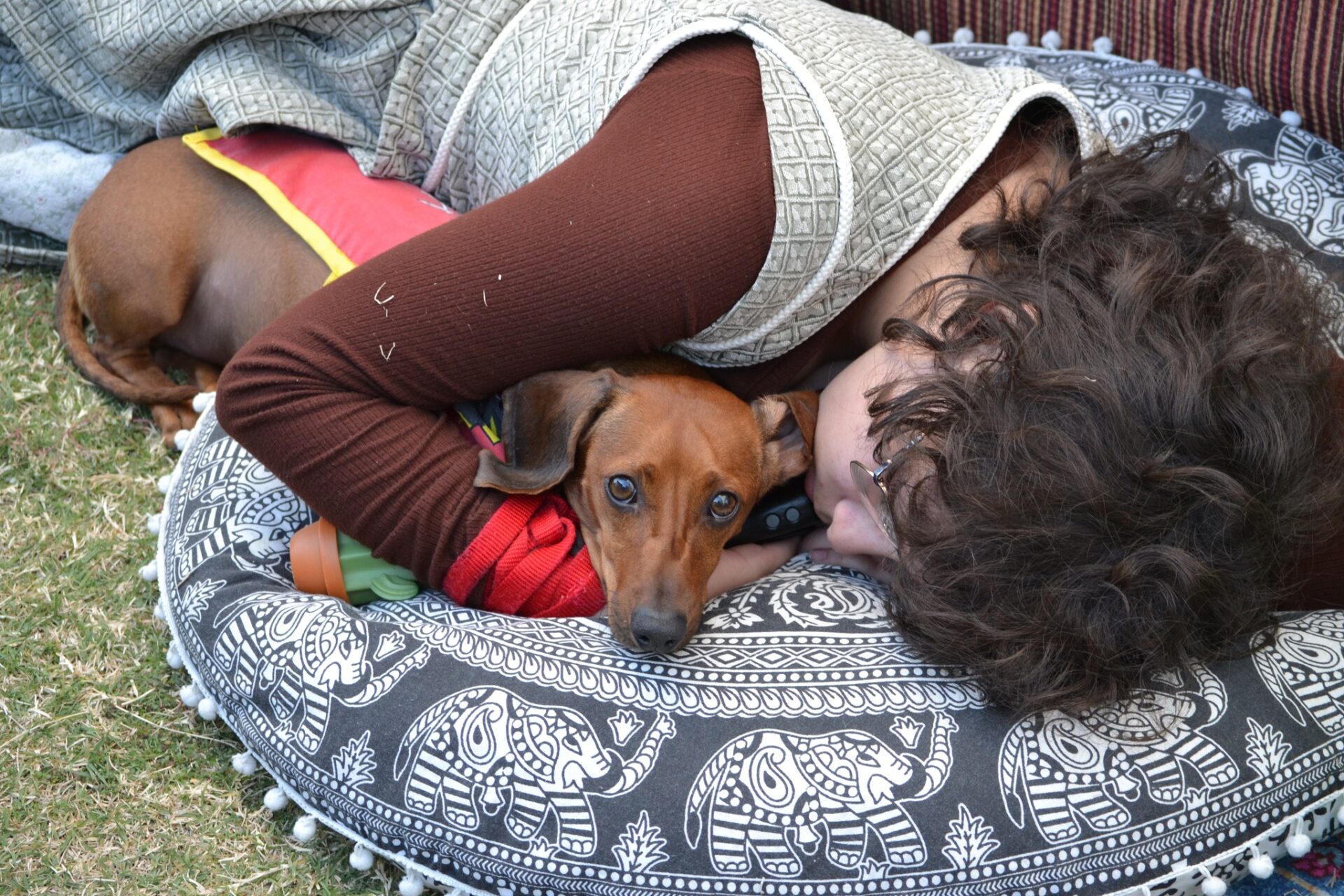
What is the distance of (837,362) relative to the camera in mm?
2926

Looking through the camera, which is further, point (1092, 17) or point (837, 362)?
point (1092, 17)

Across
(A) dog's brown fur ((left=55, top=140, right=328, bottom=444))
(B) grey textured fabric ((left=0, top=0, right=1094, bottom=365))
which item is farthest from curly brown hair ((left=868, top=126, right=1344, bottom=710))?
(A) dog's brown fur ((left=55, top=140, right=328, bottom=444))

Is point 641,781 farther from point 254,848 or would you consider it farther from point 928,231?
point 928,231

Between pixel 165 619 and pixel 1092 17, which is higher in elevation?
pixel 1092 17

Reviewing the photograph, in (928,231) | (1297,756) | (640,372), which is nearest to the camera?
(1297,756)

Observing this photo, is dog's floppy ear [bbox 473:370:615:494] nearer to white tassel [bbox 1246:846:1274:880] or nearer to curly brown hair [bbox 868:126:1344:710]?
curly brown hair [bbox 868:126:1344:710]

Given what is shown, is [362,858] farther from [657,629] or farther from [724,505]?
[724,505]

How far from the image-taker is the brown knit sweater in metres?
2.15

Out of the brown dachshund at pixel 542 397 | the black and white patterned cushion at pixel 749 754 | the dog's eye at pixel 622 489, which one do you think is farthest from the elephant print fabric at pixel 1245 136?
the dog's eye at pixel 622 489

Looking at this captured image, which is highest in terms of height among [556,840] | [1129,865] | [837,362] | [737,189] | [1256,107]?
[737,189]

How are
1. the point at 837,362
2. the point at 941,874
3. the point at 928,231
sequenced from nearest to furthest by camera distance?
the point at 941,874
the point at 928,231
the point at 837,362

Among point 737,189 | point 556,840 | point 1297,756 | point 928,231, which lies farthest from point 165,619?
point 1297,756

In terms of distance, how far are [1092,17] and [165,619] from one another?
3128 mm

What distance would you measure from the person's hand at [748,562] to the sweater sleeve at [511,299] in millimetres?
619
